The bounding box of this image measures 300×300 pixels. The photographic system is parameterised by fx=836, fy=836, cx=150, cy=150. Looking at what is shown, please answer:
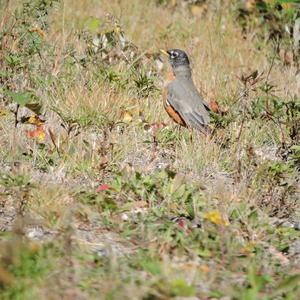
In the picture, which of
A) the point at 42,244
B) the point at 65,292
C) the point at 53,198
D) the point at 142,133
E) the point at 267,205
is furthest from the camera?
the point at 142,133

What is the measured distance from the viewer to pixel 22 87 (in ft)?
22.3

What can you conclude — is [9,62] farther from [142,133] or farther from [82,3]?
[82,3]

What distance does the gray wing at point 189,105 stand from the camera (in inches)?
251

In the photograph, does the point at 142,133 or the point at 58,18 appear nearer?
the point at 142,133

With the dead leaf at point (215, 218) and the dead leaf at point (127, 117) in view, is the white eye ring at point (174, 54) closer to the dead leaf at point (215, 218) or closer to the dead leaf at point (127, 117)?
the dead leaf at point (127, 117)

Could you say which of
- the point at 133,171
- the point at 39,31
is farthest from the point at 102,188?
the point at 39,31

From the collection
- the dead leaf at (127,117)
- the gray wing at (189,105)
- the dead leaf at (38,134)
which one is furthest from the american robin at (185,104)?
the dead leaf at (38,134)

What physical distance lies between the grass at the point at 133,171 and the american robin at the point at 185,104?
195mm

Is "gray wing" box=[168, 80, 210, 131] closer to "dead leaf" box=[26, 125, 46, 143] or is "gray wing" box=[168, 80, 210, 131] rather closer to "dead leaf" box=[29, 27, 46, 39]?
"dead leaf" box=[26, 125, 46, 143]

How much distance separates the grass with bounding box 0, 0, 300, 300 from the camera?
3.42m

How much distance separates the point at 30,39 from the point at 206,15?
126 inches

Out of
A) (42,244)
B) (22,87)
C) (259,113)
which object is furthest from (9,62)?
(42,244)

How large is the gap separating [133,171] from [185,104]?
1.81 metres

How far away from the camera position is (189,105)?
6.52 m
